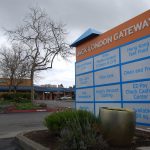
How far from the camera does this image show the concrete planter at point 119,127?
6973 mm

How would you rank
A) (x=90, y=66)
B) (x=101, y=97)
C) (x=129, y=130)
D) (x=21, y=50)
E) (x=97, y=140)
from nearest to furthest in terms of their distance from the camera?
(x=97, y=140), (x=129, y=130), (x=101, y=97), (x=90, y=66), (x=21, y=50)

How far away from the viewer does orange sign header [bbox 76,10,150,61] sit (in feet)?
29.7

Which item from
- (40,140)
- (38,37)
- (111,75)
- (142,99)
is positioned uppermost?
(38,37)

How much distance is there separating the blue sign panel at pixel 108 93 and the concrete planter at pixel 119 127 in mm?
2872

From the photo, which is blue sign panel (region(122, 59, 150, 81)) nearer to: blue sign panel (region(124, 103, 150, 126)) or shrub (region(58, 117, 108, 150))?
blue sign panel (region(124, 103, 150, 126))

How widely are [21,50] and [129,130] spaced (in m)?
34.1

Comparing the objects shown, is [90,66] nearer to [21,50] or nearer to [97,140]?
[97,140]

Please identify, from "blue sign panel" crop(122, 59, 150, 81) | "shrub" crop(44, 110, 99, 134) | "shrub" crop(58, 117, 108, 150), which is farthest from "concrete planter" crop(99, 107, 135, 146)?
"blue sign panel" crop(122, 59, 150, 81)

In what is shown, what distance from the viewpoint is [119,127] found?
6.99m

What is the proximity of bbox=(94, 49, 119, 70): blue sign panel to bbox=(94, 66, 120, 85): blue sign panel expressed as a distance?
21 centimetres

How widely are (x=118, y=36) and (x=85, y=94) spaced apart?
3.10 metres

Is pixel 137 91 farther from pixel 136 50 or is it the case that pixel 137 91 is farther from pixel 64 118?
pixel 64 118

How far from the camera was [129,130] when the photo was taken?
7.00 metres

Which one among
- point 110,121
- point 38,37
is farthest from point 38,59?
point 110,121
